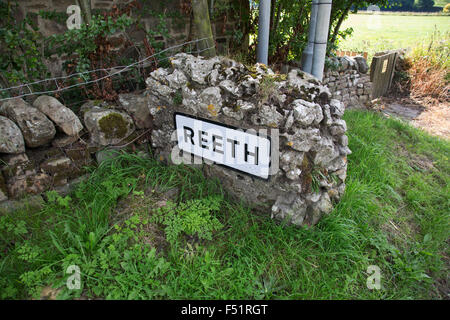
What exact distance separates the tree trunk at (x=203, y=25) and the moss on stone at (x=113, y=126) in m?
1.34

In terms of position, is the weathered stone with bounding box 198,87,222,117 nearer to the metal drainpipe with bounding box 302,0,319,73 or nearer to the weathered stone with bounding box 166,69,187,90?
the weathered stone with bounding box 166,69,187,90

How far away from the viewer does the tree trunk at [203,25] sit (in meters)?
3.35

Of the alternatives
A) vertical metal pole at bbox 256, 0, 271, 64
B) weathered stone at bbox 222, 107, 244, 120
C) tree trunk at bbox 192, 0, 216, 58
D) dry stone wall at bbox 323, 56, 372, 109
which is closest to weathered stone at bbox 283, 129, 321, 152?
weathered stone at bbox 222, 107, 244, 120

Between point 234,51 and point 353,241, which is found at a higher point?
point 234,51

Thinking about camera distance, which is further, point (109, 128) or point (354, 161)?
point (354, 161)

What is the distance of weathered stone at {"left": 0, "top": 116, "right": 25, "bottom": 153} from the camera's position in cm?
242

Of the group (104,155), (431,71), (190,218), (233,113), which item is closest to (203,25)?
(233,113)

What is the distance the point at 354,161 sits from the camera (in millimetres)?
3516

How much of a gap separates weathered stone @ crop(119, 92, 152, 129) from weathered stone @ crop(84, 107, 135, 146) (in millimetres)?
80

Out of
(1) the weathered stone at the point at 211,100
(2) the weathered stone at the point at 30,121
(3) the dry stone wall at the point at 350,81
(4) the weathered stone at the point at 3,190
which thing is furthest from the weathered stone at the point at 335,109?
(3) the dry stone wall at the point at 350,81

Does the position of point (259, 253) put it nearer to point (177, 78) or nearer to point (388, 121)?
point (177, 78)
